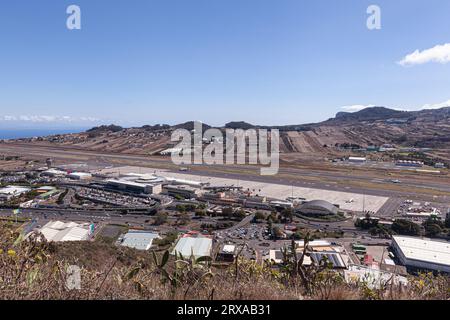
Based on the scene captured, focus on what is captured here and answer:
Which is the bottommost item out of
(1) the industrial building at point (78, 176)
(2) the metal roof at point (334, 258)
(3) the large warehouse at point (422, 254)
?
(3) the large warehouse at point (422, 254)

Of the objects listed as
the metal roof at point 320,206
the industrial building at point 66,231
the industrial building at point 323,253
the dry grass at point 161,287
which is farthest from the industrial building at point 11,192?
the dry grass at point 161,287

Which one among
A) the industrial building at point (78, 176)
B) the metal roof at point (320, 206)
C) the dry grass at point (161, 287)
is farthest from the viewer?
the industrial building at point (78, 176)

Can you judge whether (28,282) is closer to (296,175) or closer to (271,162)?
(296,175)

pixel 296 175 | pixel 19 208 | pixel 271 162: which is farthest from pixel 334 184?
pixel 19 208

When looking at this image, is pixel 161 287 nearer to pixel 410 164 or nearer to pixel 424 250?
pixel 424 250

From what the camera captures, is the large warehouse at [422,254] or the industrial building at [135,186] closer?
the large warehouse at [422,254]

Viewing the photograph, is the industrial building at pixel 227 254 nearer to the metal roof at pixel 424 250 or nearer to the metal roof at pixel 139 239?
the metal roof at pixel 139 239

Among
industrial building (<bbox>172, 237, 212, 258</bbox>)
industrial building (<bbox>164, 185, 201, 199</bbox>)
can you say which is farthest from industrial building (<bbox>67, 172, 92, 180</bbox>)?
industrial building (<bbox>172, 237, 212, 258</bbox>)
